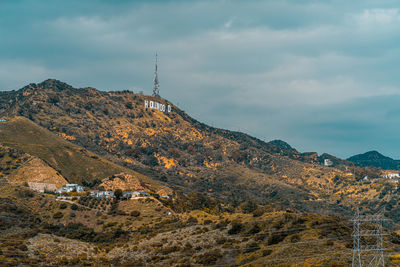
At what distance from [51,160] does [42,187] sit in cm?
3661

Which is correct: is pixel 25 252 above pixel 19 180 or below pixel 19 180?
below

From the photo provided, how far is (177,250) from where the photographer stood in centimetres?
7094

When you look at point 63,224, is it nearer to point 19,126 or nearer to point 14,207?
point 14,207

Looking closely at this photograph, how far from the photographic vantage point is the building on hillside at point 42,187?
445 feet

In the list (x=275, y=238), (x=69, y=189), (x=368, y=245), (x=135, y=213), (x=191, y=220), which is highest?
(x=368, y=245)

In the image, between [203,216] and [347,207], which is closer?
[203,216]

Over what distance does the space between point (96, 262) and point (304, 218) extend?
3734 centimetres

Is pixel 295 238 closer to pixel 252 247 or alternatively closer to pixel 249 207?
pixel 252 247

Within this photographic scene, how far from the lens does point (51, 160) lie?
174m

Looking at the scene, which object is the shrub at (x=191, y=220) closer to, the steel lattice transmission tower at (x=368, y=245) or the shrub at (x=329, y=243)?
the shrub at (x=329, y=243)

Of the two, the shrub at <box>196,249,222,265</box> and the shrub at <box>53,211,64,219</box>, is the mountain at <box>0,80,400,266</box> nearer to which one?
the shrub at <box>53,211,64,219</box>

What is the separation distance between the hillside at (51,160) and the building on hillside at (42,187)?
184 inches

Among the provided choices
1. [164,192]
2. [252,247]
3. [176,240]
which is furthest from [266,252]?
[164,192]

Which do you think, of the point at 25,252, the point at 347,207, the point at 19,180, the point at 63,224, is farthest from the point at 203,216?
the point at 347,207
